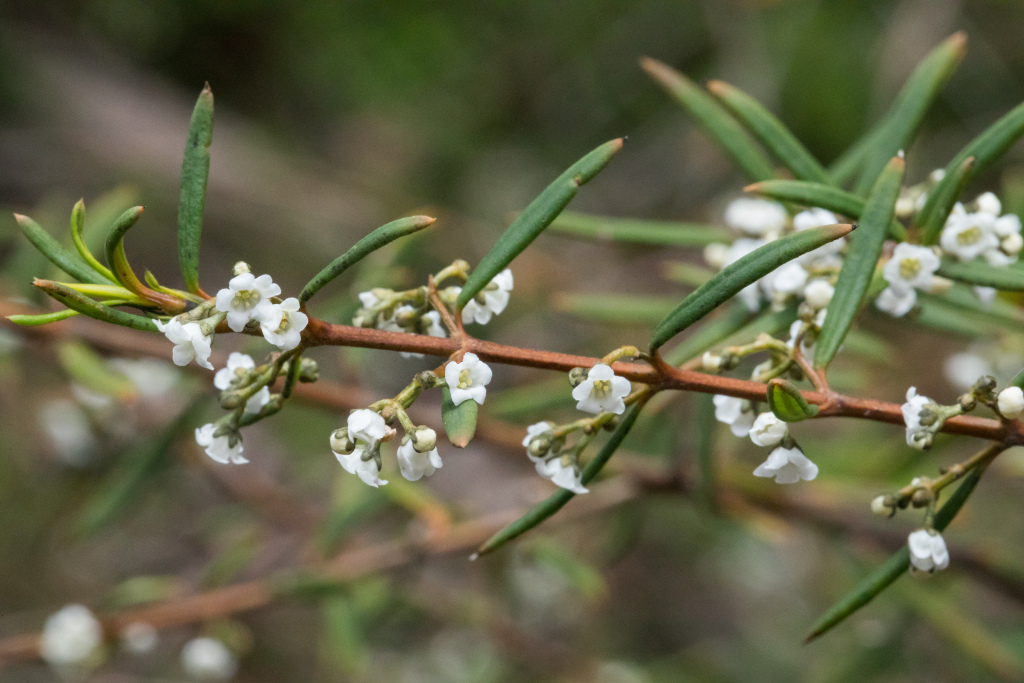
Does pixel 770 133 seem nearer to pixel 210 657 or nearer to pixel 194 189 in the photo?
pixel 194 189

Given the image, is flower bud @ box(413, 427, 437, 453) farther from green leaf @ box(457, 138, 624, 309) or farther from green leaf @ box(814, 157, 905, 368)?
green leaf @ box(814, 157, 905, 368)

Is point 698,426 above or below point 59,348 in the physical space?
above

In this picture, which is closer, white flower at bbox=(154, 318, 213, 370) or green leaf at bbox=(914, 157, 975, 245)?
white flower at bbox=(154, 318, 213, 370)

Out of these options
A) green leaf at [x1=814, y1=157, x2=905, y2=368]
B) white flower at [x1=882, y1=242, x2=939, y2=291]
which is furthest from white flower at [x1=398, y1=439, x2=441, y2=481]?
white flower at [x1=882, y1=242, x2=939, y2=291]

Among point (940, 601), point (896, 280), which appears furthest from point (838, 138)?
point (896, 280)

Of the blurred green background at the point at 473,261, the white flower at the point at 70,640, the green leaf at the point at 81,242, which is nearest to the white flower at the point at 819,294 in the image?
the blurred green background at the point at 473,261

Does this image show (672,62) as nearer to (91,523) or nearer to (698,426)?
(698,426)

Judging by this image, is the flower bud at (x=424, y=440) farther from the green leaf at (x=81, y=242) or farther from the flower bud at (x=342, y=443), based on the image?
the green leaf at (x=81, y=242)
